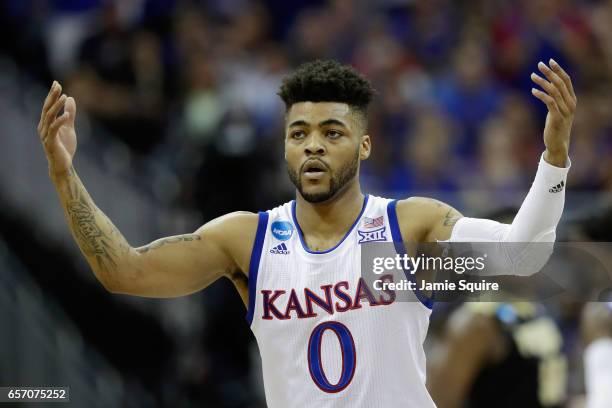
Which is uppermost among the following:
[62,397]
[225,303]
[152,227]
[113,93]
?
[113,93]

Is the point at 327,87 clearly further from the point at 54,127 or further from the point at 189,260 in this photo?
the point at 54,127

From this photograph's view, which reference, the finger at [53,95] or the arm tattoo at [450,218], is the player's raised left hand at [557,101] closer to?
the arm tattoo at [450,218]

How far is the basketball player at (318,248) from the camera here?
4.66 metres

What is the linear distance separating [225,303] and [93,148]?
1810 mm

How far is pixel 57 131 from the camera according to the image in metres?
4.70

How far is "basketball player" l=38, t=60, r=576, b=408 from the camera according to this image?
4656 millimetres

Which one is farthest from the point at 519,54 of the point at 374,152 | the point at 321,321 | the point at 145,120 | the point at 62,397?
the point at 321,321

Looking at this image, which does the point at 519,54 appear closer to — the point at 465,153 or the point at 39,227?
the point at 465,153

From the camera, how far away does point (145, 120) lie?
9.93 metres

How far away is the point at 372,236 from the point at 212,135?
4681 millimetres

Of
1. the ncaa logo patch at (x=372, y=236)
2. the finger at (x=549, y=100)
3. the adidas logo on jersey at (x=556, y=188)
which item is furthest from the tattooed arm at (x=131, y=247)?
the finger at (x=549, y=100)

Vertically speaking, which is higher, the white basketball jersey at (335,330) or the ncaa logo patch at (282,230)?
the ncaa logo patch at (282,230)

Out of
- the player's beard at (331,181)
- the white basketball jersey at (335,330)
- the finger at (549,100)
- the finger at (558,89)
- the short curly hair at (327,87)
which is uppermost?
the short curly hair at (327,87)

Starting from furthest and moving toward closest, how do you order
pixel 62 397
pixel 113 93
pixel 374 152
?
pixel 113 93 → pixel 374 152 → pixel 62 397
